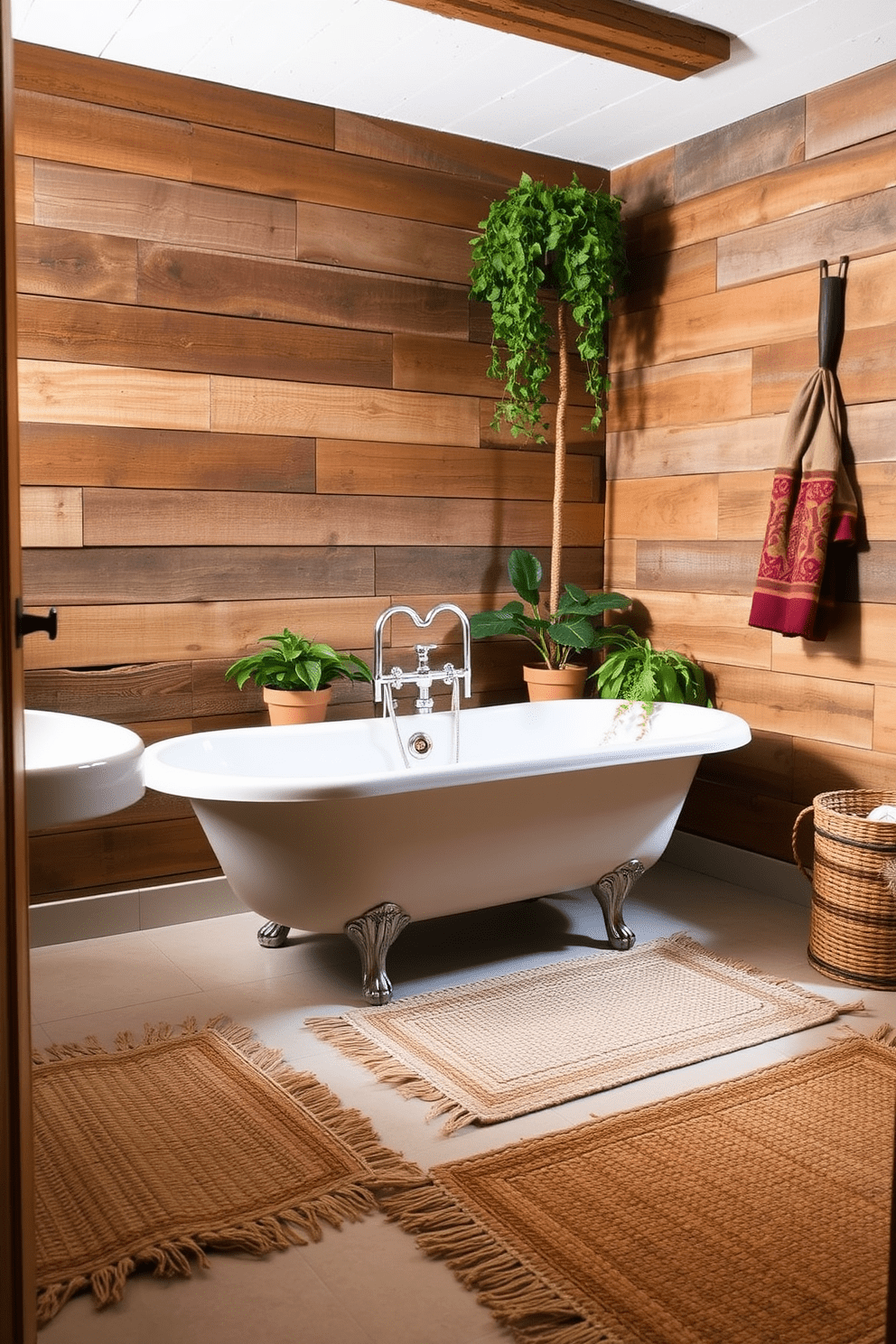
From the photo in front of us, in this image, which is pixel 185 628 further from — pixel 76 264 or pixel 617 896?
pixel 617 896

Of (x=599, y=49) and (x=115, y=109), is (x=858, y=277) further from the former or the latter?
(x=115, y=109)

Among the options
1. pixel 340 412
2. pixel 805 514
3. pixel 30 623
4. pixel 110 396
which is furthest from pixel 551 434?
pixel 30 623

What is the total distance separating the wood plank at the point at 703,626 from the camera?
3684 millimetres

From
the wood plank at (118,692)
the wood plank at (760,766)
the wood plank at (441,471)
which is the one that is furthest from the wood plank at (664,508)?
the wood plank at (118,692)

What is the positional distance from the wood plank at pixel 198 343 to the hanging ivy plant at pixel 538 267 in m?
0.39

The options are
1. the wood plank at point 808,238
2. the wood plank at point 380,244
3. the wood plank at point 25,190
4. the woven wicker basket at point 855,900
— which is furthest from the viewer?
the wood plank at point 380,244

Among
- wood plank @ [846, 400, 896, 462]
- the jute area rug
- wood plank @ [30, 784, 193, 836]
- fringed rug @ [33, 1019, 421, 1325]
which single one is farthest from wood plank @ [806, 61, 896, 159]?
fringed rug @ [33, 1019, 421, 1325]

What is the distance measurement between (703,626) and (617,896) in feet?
3.65

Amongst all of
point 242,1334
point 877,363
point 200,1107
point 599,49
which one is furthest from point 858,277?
point 242,1334

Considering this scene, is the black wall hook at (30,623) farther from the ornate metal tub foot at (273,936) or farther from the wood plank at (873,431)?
the wood plank at (873,431)

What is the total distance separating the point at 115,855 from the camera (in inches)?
128

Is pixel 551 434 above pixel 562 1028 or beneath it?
above

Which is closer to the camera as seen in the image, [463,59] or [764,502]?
[463,59]

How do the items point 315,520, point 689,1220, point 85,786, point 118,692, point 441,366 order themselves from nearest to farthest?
point 85,786
point 689,1220
point 118,692
point 315,520
point 441,366
